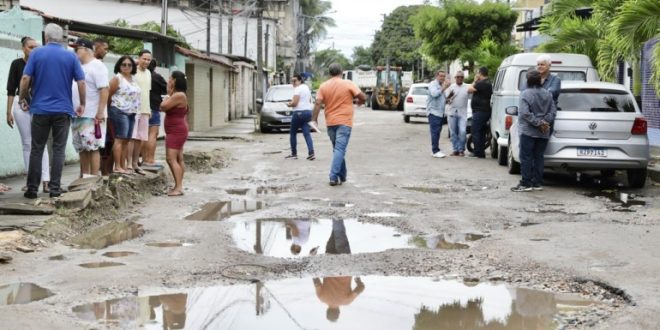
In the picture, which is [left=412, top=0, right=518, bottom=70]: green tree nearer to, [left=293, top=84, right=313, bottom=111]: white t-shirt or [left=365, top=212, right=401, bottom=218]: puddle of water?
[left=293, top=84, right=313, bottom=111]: white t-shirt

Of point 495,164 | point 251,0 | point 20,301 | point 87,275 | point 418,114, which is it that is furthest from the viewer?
point 251,0

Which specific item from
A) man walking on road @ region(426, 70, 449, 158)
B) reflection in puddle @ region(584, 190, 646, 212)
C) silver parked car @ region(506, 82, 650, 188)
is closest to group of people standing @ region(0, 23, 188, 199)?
silver parked car @ region(506, 82, 650, 188)

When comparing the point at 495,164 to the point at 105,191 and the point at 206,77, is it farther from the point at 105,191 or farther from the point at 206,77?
the point at 206,77

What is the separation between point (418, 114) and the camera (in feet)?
109

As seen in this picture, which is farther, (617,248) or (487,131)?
(487,131)

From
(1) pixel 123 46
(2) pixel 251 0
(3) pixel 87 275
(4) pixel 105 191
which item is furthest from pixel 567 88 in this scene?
(2) pixel 251 0

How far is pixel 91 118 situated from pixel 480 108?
9.17m

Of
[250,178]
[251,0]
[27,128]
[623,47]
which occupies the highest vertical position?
[251,0]

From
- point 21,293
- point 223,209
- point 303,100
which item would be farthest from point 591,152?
point 21,293

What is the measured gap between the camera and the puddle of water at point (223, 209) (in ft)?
30.6

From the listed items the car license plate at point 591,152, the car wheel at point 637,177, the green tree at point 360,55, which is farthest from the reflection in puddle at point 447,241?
the green tree at point 360,55

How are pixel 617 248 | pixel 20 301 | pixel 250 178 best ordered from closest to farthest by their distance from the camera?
pixel 20 301 → pixel 617 248 → pixel 250 178

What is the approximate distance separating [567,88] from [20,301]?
8942mm

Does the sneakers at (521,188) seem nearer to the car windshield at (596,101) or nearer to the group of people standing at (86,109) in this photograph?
the car windshield at (596,101)
